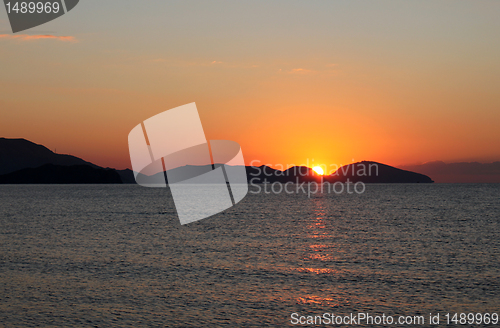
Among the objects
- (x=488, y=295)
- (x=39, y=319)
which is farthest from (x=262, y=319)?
(x=488, y=295)

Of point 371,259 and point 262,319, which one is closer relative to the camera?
point 262,319

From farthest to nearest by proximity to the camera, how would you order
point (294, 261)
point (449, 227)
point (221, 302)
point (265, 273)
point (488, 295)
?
point (449, 227) < point (294, 261) < point (265, 273) < point (488, 295) < point (221, 302)

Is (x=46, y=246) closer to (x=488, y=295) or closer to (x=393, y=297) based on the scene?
(x=393, y=297)

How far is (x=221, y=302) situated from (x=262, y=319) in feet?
9.66

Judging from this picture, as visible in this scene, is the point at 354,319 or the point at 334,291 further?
the point at 334,291

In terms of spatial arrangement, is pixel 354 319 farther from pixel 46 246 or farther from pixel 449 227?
pixel 449 227

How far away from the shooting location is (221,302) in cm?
2036

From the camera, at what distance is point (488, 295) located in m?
21.8

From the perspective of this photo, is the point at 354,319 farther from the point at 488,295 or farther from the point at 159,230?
the point at 159,230

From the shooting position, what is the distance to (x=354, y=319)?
18266 millimetres

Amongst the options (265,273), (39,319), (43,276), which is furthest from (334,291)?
(43,276)

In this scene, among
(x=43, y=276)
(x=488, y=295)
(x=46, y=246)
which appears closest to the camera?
(x=488, y=295)

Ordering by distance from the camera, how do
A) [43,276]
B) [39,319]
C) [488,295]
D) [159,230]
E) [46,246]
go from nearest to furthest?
[39,319] < [488,295] < [43,276] < [46,246] < [159,230]

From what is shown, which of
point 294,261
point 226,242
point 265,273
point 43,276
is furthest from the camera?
point 226,242
